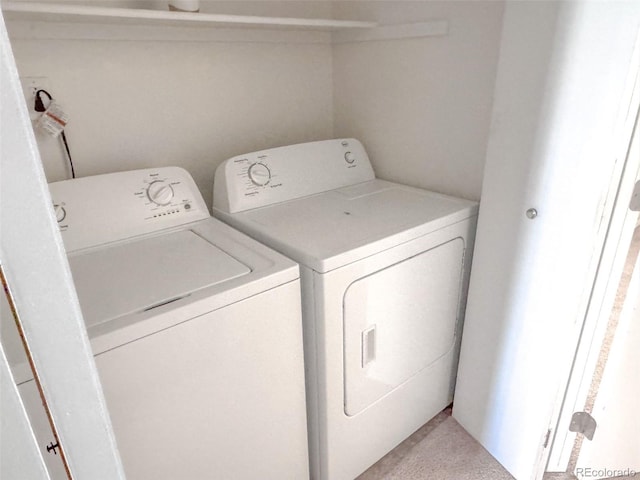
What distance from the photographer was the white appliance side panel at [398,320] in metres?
1.34

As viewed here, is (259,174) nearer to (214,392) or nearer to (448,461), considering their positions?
(214,392)

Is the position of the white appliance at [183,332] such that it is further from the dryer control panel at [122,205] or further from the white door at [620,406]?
the white door at [620,406]

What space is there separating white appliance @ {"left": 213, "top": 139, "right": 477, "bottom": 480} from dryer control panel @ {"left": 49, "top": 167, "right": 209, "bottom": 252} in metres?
0.16

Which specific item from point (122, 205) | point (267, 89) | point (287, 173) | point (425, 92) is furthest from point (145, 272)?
point (425, 92)

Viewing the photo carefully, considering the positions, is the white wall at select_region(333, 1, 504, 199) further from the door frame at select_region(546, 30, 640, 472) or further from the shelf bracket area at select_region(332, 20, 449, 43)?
the door frame at select_region(546, 30, 640, 472)

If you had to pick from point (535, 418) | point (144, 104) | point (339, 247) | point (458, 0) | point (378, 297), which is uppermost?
point (458, 0)

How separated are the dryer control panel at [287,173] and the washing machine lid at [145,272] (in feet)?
0.86

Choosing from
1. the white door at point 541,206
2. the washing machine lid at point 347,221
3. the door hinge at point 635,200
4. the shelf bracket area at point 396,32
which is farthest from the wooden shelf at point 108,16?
the door hinge at point 635,200

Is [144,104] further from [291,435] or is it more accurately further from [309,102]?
[291,435]

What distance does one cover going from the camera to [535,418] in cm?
146

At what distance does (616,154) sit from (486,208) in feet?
1.40

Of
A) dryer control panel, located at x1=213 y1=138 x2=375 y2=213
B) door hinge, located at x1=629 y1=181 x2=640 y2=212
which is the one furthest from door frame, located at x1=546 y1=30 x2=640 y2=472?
dryer control panel, located at x1=213 y1=138 x2=375 y2=213

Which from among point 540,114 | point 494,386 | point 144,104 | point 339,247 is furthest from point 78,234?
point 494,386

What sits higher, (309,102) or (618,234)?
(309,102)
